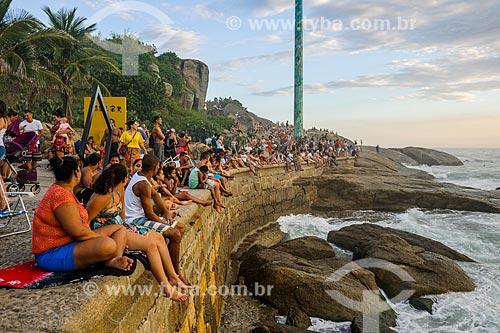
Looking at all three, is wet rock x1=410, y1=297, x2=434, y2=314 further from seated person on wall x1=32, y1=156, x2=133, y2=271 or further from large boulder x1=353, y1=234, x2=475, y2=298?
seated person on wall x1=32, y1=156, x2=133, y2=271

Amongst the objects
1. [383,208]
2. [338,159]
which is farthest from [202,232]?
[338,159]

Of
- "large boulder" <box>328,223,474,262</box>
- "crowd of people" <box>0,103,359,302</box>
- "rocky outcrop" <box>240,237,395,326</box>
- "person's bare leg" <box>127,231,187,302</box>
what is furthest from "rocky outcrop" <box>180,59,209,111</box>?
"person's bare leg" <box>127,231,187,302</box>

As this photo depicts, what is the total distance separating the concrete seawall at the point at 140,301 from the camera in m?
2.64

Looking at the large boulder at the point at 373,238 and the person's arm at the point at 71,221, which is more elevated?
the person's arm at the point at 71,221

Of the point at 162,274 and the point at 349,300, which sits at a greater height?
the point at 162,274

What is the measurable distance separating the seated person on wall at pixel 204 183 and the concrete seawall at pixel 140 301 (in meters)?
0.30

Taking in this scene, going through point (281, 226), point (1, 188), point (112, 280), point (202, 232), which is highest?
point (1, 188)

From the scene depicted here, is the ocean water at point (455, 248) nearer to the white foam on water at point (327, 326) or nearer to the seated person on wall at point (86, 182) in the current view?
the white foam on water at point (327, 326)

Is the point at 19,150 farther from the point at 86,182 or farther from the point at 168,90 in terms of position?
the point at 168,90

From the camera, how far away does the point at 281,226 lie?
17453mm

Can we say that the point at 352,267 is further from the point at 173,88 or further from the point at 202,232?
the point at 173,88

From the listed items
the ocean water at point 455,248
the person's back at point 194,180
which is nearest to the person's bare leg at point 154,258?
the ocean water at point 455,248

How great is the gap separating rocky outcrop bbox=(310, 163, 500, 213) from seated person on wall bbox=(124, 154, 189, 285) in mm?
17066

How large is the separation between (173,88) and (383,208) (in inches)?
Result: 1040
